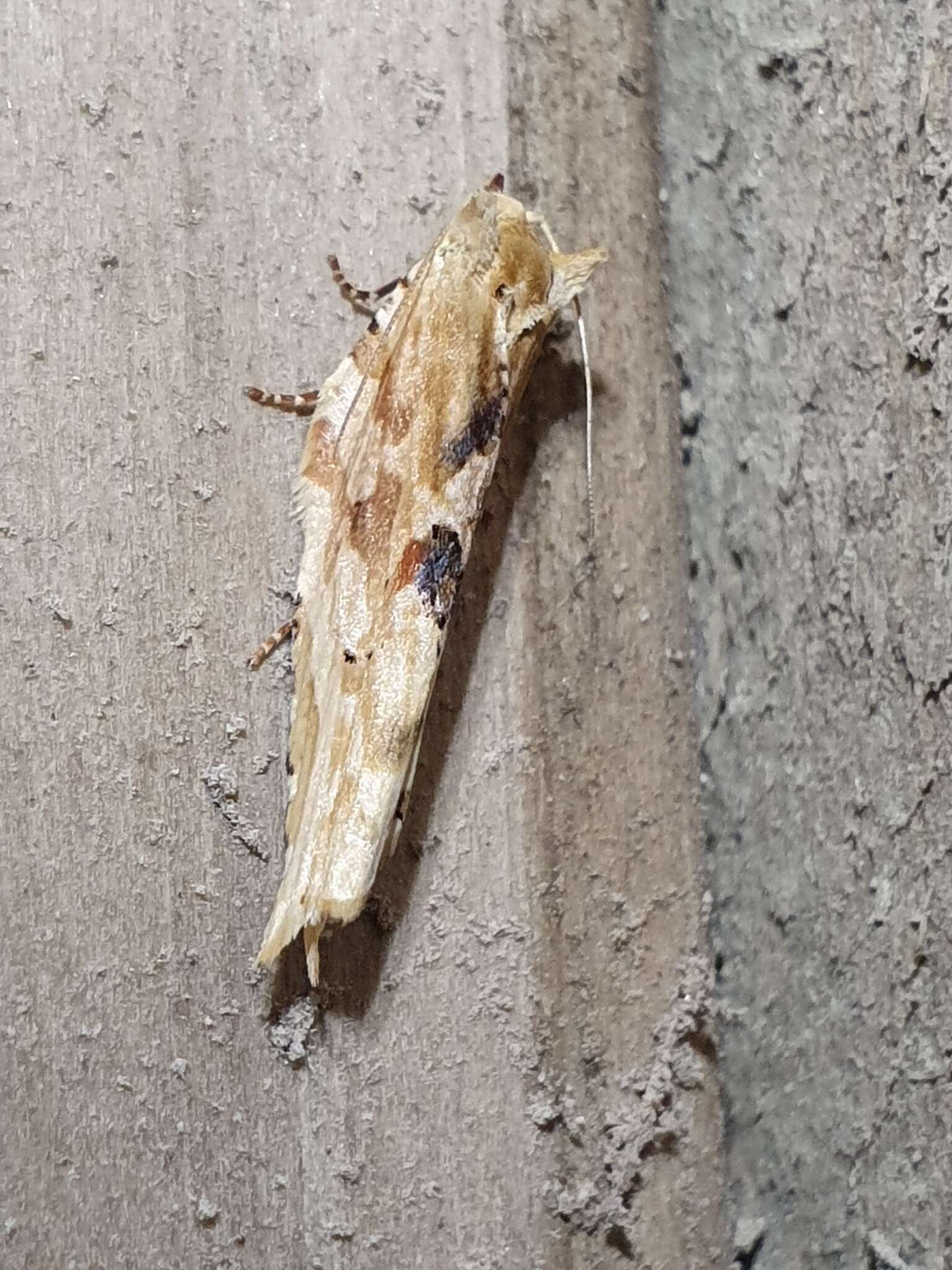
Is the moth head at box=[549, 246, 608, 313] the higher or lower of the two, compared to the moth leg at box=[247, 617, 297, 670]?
higher

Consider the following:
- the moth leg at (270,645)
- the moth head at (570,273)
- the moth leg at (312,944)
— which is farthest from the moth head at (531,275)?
the moth leg at (312,944)

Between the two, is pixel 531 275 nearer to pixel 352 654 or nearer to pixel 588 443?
pixel 588 443

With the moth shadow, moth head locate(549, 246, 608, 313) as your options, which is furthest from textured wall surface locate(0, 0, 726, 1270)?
moth head locate(549, 246, 608, 313)

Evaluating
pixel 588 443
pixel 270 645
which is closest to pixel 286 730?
pixel 270 645

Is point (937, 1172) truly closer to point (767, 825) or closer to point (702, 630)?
point (767, 825)

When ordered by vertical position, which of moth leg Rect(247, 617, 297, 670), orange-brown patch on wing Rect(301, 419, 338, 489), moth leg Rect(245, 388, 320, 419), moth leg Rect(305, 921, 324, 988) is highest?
moth leg Rect(245, 388, 320, 419)

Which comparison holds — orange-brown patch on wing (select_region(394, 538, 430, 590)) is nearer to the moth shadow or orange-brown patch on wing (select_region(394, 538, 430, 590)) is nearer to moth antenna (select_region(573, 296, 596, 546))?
the moth shadow
